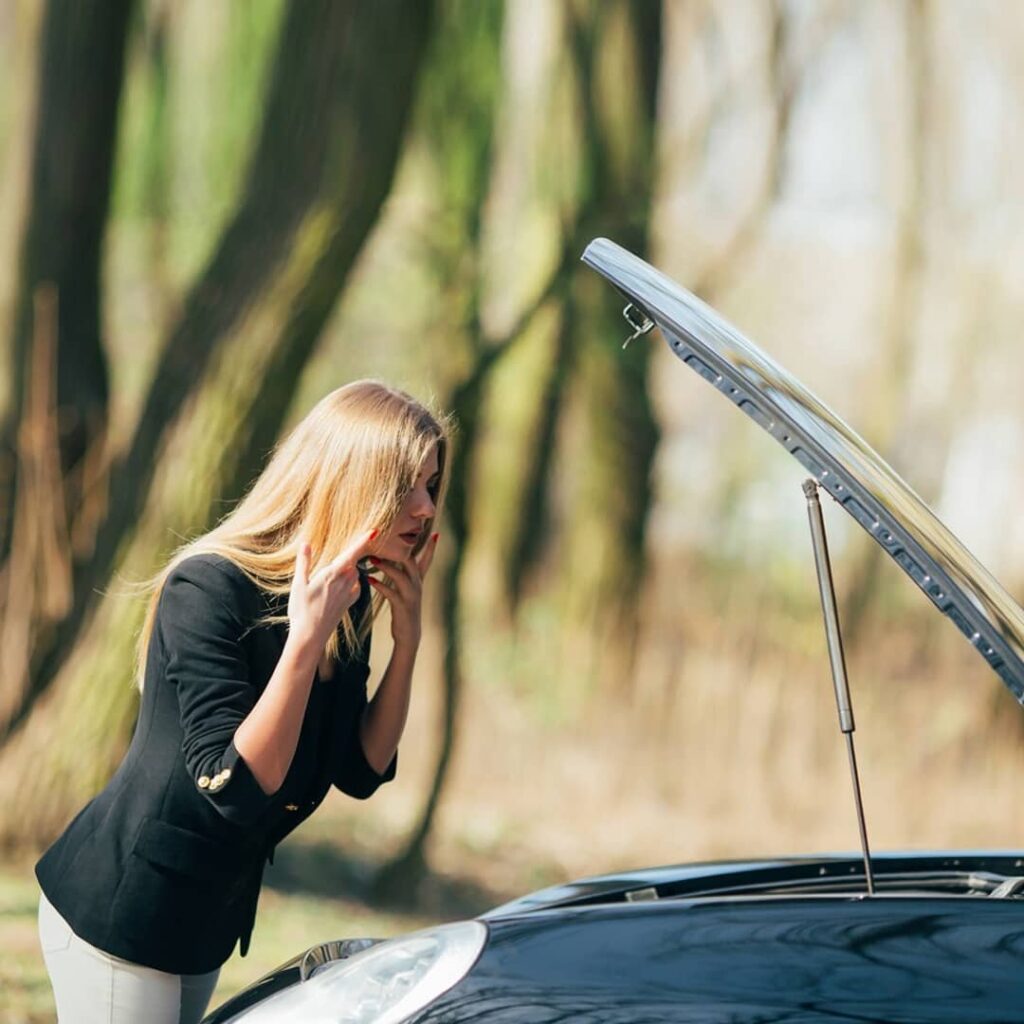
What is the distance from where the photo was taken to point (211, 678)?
2.40 meters

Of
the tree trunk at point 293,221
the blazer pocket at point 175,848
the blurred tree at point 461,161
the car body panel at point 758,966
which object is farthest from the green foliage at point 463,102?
the car body panel at point 758,966

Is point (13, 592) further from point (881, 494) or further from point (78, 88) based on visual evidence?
point (881, 494)

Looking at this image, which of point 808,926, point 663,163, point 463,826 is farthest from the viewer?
point 663,163

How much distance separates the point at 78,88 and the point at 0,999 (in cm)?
425

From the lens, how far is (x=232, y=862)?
2.49m

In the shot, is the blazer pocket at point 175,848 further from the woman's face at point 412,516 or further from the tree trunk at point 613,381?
the tree trunk at point 613,381

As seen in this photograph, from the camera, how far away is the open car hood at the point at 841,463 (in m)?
2.25

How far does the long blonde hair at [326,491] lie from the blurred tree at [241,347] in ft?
11.9

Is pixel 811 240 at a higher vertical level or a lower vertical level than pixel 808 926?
higher

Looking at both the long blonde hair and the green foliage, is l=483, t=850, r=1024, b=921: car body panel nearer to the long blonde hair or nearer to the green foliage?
the long blonde hair

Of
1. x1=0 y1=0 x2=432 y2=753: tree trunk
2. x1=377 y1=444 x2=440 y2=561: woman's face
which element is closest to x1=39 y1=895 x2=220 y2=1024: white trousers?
x1=377 y1=444 x2=440 y2=561: woman's face

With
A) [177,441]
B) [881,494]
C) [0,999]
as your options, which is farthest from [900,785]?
[881,494]

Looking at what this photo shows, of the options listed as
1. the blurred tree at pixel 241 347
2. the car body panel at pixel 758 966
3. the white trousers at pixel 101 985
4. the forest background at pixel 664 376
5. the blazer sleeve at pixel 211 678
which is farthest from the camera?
the forest background at pixel 664 376

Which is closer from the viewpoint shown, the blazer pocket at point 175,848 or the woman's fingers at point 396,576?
the blazer pocket at point 175,848
